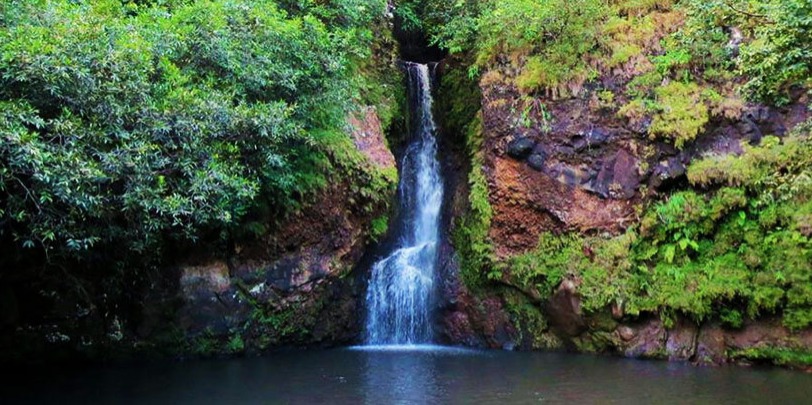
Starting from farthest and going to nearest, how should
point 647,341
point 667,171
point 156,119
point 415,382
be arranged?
point 667,171
point 647,341
point 415,382
point 156,119

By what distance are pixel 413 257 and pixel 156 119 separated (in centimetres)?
845

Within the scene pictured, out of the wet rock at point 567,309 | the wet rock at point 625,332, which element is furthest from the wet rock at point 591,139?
the wet rock at point 625,332

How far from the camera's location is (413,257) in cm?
1639

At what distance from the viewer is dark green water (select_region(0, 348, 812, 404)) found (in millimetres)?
9352

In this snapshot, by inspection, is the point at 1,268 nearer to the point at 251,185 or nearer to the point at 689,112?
the point at 251,185

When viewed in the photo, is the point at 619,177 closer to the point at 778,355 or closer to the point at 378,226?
the point at 778,355

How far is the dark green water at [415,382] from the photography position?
30.7 feet

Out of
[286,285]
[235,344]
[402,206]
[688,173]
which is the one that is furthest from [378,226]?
[688,173]

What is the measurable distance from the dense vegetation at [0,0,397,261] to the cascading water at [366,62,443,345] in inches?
96.6

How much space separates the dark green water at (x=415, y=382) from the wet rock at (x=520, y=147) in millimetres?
4855

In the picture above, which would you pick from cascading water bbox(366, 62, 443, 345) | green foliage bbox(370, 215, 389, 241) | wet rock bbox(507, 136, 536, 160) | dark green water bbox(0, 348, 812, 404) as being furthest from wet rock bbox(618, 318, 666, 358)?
green foliage bbox(370, 215, 389, 241)

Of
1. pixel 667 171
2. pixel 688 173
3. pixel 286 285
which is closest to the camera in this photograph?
pixel 688 173

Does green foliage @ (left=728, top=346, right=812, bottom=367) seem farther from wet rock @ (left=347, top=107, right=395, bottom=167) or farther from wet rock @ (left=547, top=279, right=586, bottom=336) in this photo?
wet rock @ (left=347, top=107, right=395, bottom=167)

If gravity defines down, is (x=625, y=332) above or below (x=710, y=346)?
above
